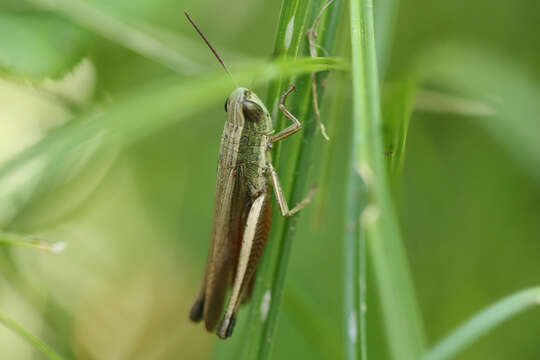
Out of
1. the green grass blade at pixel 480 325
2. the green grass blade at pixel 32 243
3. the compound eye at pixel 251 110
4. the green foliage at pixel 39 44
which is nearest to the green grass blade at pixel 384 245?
the green grass blade at pixel 480 325

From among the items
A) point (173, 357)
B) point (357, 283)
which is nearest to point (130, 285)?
point (173, 357)

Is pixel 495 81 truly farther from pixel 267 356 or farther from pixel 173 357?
pixel 173 357

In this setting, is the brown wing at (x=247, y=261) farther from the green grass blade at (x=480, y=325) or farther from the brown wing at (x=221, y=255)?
the green grass blade at (x=480, y=325)

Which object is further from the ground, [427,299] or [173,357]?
[427,299]

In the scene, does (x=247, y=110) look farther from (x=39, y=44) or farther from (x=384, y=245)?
(x=384, y=245)

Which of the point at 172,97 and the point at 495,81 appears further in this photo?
the point at 495,81

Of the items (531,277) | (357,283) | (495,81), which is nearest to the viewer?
(357,283)

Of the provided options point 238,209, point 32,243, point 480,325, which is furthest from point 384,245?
point 238,209
